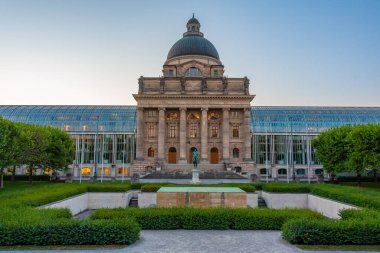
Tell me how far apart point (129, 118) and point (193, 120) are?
690 inches

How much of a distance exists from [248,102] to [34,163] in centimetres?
4337

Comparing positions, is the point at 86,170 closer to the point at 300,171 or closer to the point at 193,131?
the point at 193,131

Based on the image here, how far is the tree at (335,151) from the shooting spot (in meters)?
53.4

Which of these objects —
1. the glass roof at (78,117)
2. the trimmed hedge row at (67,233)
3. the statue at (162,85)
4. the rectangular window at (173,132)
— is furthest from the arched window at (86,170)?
the trimmed hedge row at (67,233)

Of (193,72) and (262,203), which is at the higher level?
(193,72)

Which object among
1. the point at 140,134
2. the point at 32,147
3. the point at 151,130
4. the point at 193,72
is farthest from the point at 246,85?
the point at 32,147

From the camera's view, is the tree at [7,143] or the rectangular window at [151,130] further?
the rectangular window at [151,130]

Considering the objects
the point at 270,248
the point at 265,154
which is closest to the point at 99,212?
the point at 270,248

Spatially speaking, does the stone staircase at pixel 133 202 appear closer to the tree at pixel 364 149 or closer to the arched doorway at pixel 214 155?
the tree at pixel 364 149

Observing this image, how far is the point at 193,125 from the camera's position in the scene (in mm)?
76438

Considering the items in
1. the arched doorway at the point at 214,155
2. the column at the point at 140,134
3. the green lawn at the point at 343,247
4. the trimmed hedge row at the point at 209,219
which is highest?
the column at the point at 140,134

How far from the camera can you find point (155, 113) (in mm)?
75062

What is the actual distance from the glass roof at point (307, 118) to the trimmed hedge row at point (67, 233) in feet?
229

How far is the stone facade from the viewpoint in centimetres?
7312
